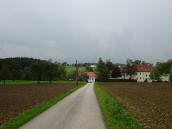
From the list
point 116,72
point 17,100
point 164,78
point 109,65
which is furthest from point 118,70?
point 17,100

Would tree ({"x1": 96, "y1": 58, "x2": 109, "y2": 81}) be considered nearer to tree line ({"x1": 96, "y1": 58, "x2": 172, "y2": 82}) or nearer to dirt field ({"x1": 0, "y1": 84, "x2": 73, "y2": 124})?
tree line ({"x1": 96, "y1": 58, "x2": 172, "y2": 82})

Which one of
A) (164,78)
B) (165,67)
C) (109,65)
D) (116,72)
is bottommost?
(164,78)

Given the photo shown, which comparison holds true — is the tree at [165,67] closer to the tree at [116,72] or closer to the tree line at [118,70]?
the tree line at [118,70]

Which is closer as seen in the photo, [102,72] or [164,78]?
[102,72]

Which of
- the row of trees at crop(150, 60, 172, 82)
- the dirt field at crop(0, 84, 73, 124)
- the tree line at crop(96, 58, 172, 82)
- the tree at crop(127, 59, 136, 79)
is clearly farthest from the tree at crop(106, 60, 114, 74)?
the dirt field at crop(0, 84, 73, 124)

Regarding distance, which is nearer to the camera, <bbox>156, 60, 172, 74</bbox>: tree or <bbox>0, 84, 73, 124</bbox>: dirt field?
<bbox>0, 84, 73, 124</bbox>: dirt field

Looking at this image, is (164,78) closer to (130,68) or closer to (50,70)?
(130,68)

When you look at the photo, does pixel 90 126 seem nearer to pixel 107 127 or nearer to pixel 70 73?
pixel 107 127

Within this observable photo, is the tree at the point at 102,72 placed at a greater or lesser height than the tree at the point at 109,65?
lesser

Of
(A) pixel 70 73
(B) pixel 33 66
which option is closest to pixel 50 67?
(B) pixel 33 66

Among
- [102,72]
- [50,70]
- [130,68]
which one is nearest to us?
[50,70]

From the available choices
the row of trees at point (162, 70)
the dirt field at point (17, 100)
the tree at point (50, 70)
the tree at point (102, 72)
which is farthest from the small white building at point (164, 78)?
the dirt field at point (17, 100)

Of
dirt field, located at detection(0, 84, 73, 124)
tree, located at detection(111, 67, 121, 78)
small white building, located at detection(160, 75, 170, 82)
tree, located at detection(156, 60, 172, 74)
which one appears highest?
tree, located at detection(156, 60, 172, 74)

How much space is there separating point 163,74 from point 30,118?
17965 cm
